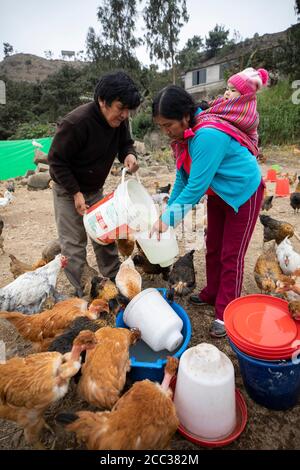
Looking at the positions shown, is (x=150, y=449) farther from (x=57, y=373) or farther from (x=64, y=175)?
(x=64, y=175)

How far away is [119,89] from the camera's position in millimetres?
2334

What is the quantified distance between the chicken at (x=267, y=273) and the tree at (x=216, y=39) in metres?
36.7

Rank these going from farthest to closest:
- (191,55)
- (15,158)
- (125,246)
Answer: (191,55), (15,158), (125,246)

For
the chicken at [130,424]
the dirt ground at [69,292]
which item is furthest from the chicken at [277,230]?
the chicken at [130,424]

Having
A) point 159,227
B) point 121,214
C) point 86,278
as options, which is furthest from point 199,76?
point 159,227

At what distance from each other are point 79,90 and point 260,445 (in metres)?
29.3

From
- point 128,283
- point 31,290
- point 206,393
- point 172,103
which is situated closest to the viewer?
point 206,393

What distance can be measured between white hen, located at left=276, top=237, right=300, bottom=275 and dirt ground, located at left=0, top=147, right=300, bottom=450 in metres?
0.42

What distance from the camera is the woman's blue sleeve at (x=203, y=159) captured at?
1.97 meters

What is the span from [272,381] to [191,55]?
120 feet

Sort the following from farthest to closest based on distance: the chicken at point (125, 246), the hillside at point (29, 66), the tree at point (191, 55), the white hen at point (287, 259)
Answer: the hillside at point (29, 66), the tree at point (191, 55), the chicken at point (125, 246), the white hen at point (287, 259)

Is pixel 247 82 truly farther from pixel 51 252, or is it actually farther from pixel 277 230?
pixel 51 252

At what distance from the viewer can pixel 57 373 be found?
174cm

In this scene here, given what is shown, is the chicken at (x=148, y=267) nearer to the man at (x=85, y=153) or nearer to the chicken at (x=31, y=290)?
the man at (x=85, y=153)
